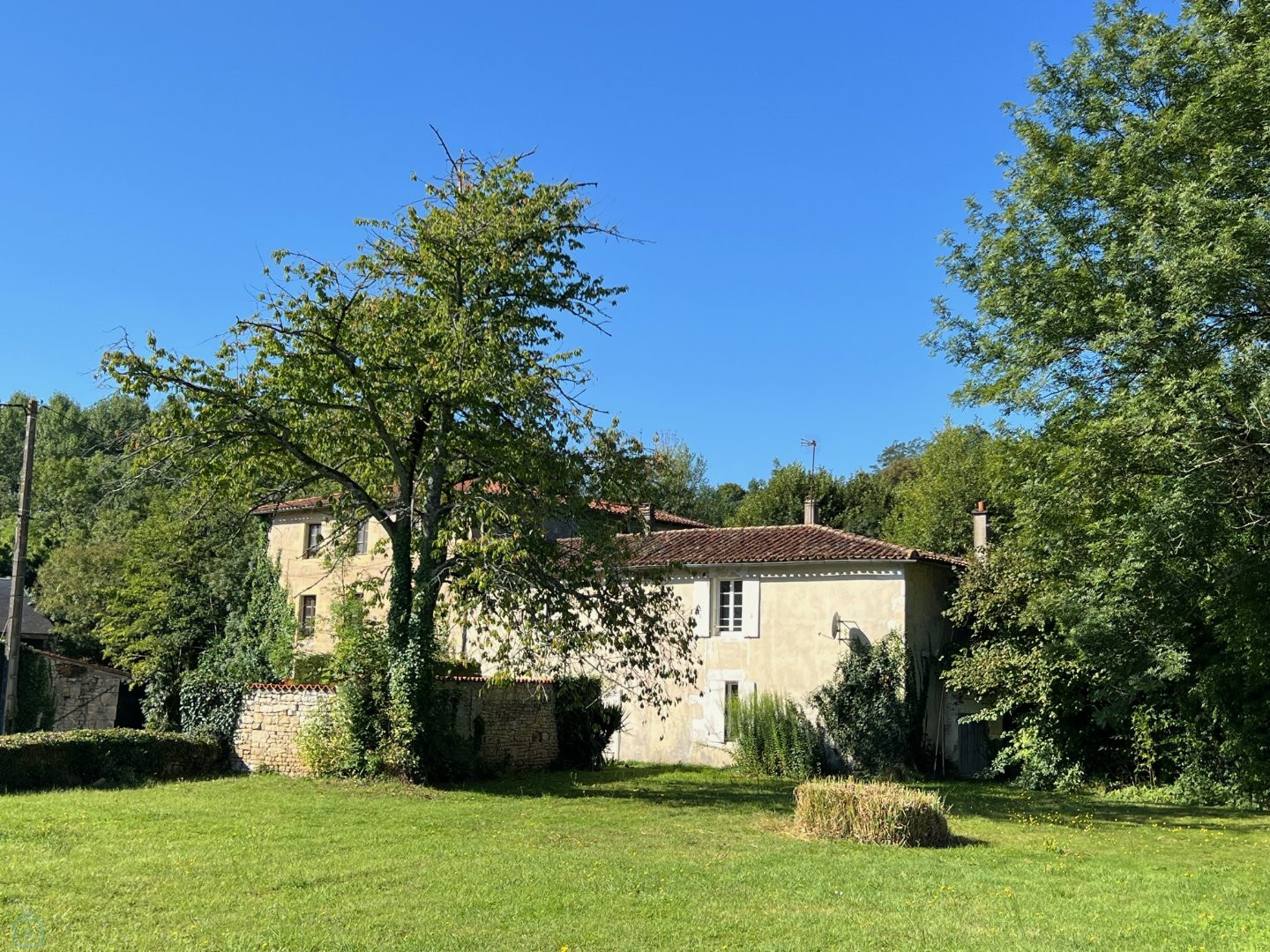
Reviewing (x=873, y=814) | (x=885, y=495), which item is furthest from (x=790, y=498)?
(x=873, y=814)

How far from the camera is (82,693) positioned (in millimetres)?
30406

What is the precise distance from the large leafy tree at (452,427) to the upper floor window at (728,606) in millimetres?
6117

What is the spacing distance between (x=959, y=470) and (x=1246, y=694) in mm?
24041

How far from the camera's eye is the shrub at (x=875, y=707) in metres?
22.8

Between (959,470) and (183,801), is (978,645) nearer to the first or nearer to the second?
(183,801)

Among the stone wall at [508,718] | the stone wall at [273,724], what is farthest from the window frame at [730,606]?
the stone wall at [273,724]

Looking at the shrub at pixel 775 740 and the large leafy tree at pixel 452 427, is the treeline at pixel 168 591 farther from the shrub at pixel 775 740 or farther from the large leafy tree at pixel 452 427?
the shrub at pixel 775 740

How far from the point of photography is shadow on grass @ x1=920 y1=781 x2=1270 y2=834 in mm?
16750

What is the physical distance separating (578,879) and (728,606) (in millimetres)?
16318

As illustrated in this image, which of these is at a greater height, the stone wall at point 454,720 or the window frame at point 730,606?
the window frame at point 730,606

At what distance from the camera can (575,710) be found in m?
24.0

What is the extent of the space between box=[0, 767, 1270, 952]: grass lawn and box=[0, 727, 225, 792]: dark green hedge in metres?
1.12

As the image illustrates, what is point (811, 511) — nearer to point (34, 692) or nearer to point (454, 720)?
point (454, 720)

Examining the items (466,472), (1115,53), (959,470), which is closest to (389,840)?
(466,472)
